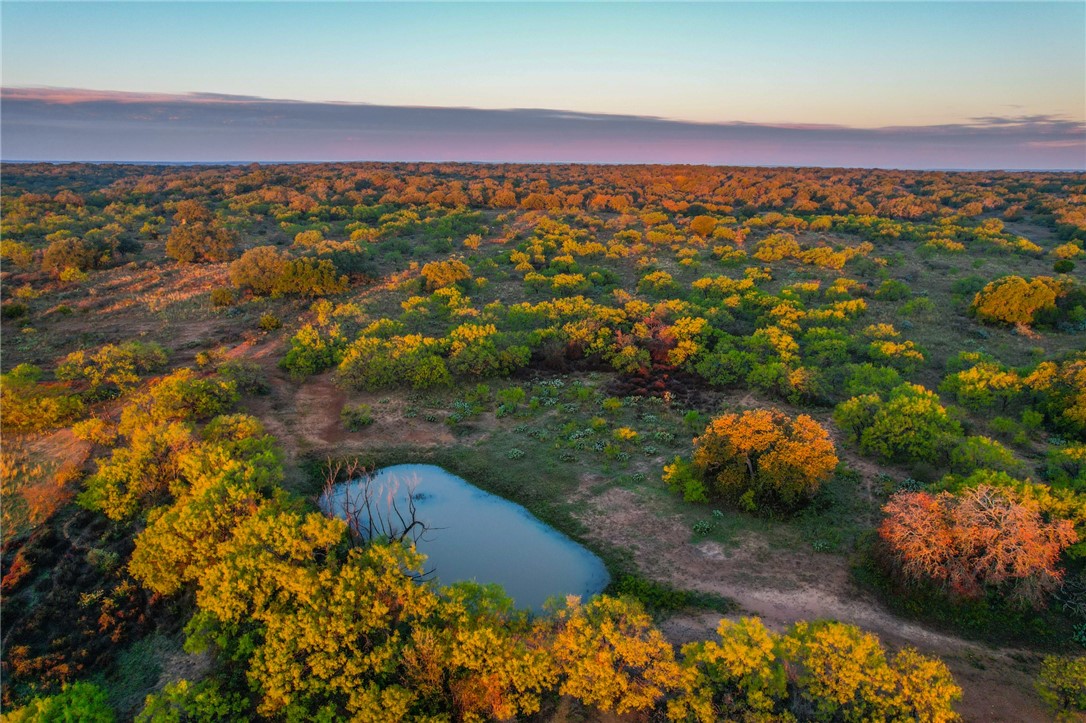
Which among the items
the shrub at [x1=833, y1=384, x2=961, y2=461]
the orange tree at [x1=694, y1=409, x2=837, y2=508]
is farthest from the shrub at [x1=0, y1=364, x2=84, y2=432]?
the shrub at [x1=833, y1=384, x2=961, y2=461]

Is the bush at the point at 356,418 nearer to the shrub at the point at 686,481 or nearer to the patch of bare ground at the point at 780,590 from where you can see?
the patch of bare ground at the point at 780,590

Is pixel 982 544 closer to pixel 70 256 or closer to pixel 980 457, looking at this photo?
pixel 980 457

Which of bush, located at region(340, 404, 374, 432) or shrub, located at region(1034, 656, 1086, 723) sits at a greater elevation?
bush, located at region(340, 404, 374, 432)

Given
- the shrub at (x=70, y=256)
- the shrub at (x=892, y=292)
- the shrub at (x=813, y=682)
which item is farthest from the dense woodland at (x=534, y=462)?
the shrub at (x=892, y=292)

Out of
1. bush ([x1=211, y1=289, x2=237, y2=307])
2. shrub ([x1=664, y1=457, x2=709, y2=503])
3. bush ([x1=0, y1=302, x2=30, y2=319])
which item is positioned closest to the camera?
shrub ([x1=664, y1=457, x2=709, y2=503])

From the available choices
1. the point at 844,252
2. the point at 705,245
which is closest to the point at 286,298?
the point at 705,245

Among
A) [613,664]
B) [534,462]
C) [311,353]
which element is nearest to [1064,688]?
[613,664]

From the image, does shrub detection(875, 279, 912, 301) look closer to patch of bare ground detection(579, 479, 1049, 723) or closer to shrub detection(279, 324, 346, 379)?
patch of bare ground detection(579, 479, 1049, 723)
